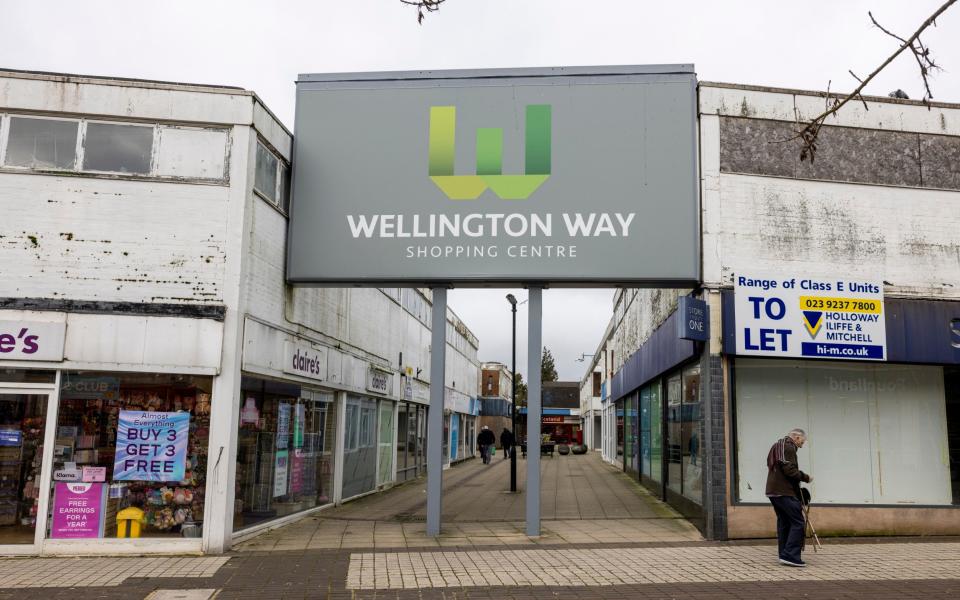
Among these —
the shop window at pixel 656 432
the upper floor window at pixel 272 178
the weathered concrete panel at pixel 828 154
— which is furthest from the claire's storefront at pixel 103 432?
the shop window at pixel 656 432

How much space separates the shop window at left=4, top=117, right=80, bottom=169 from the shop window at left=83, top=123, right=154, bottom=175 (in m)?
0.21

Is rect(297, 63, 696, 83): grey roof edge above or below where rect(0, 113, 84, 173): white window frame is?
above

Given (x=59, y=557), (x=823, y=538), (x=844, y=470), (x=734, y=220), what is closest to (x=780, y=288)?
(x=734, y=220)

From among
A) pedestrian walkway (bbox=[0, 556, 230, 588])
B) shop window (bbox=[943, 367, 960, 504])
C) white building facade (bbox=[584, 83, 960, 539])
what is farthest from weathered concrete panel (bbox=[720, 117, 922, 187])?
pedestrian walkway (bbox=[0, 556, 230, 588])

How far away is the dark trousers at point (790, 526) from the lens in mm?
9156

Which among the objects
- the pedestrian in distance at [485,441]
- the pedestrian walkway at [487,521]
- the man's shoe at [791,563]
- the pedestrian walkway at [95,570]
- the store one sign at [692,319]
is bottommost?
the pedestrian walkway at [95,570]

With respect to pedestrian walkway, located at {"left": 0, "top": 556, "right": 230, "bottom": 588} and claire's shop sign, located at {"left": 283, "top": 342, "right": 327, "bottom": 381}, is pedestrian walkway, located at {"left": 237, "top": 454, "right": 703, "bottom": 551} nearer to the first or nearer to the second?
pedestrian walkway, located at {"left": 0, "top": 556, "right": 230, "bottom": 588}

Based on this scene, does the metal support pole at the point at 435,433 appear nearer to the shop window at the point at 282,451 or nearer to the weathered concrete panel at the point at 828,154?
the shop window at the point at 282,451

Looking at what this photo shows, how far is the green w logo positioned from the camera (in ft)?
Answer: 39.6

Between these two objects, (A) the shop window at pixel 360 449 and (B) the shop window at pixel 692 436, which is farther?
(A) the shop window at pixel 360 449

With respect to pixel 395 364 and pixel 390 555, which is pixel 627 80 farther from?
pixel 395 364

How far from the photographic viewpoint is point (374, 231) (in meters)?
12.2

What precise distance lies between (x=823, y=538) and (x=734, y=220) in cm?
499

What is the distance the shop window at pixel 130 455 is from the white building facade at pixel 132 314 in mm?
19
